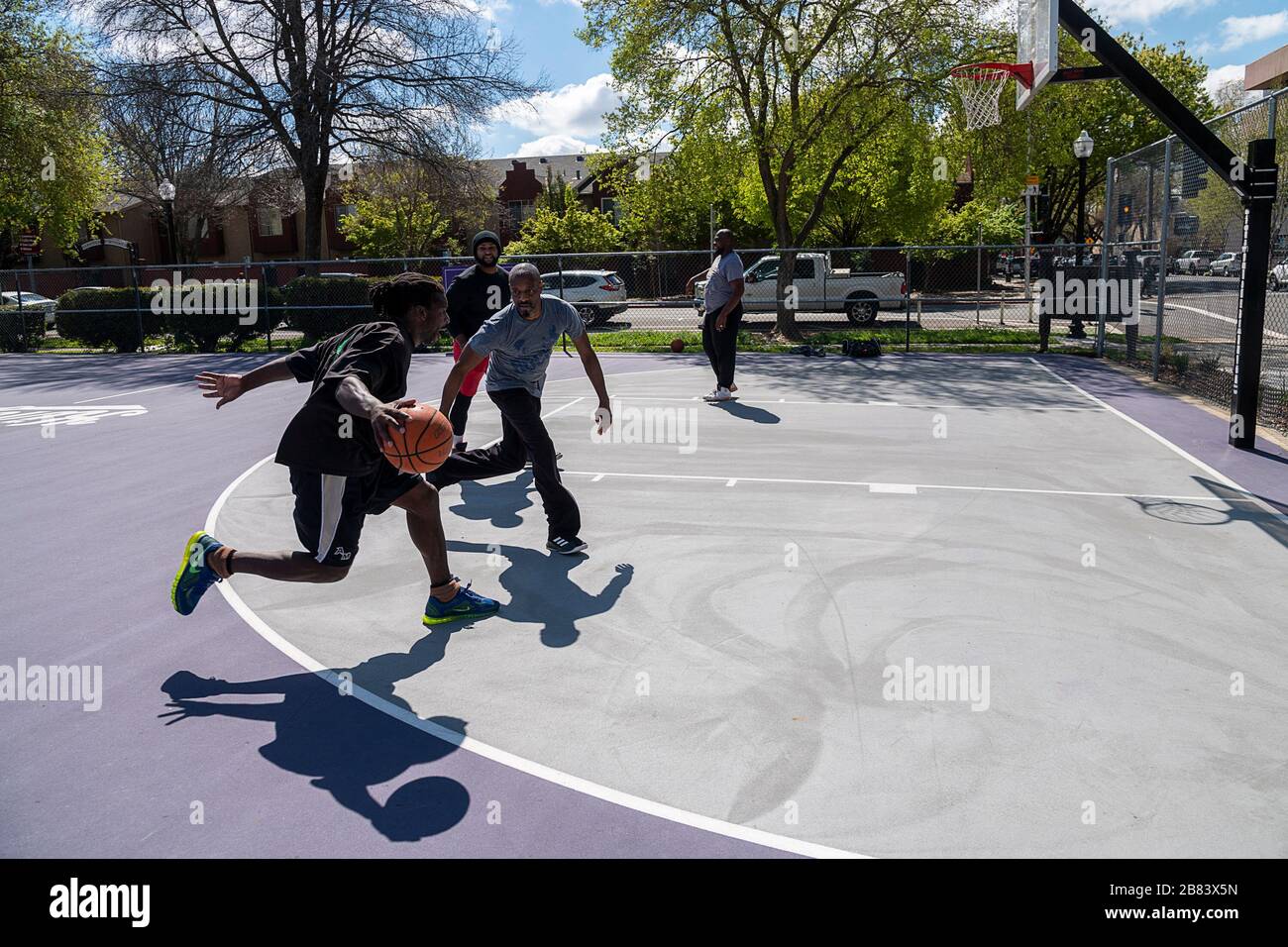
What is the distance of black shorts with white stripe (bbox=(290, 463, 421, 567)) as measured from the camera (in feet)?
16.5

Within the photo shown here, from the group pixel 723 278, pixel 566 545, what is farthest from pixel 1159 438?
pixel 566 545

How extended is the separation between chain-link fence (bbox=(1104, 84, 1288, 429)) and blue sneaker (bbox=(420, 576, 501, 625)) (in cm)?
881

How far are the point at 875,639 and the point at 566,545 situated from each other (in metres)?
2.52

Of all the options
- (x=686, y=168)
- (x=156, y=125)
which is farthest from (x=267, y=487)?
(x=156, y=125)

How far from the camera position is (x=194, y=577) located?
5305 mm

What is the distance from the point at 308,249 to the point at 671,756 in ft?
89.6

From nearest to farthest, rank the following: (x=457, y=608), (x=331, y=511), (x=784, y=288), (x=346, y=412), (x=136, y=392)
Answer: (x=346, y=412), (x=331, y=511), (x=457, y=608), (x=136, y=392), (x=784, y=288)

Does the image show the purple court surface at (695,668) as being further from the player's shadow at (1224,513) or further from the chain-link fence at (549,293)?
the chain-link fence at (549,293)

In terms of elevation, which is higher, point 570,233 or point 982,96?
point 570,233

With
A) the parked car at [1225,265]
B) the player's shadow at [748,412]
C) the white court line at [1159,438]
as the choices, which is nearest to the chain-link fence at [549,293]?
the white court line at [1159,438]

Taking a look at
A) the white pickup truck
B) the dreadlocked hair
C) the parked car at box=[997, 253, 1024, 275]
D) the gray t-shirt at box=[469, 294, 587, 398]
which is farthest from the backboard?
the parked car at box=[997, 253, 1024, 275]

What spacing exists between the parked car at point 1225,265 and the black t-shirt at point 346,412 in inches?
420

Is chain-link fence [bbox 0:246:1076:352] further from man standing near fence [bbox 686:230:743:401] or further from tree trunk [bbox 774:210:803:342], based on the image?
man standing near fence [bbox 686:230:743:401]

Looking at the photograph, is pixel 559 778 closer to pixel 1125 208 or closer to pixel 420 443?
pixel 420 443
